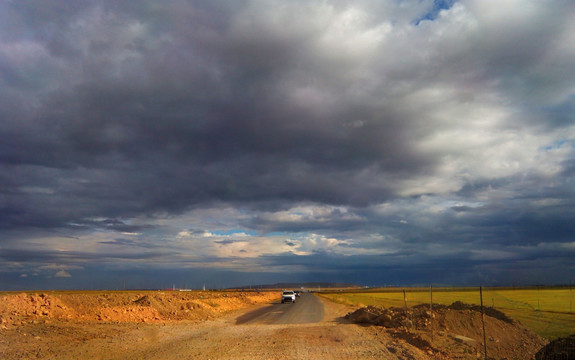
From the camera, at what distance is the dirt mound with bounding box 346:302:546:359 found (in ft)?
61.7

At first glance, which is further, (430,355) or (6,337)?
(6,337)

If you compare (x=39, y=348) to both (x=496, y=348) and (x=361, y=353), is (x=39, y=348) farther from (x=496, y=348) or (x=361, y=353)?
(x=496, y=348)

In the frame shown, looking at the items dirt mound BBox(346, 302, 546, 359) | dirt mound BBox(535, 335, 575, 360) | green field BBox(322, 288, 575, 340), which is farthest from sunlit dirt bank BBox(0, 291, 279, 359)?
green field BBox(322, 288, 575, 340)

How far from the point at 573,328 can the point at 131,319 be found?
100ft

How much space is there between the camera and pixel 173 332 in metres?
23.0

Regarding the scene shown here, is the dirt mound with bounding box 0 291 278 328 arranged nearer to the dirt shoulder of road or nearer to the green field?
the dirt shoulder of road

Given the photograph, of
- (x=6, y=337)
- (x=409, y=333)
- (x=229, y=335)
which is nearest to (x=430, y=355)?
(x=409, y=333)

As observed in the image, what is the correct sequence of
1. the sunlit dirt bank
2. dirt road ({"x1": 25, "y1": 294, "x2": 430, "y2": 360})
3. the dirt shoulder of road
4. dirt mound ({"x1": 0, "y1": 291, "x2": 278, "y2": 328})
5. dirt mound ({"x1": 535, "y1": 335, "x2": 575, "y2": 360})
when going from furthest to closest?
dirt mound ({"x1": 0, "y1": 291, "x2": 278, "y2": 328})
the sunlit dirt bank
the dirt shoulder of road
dirt road ({"x1": 25, "y1": 294, "x2": 430, "y2": 360})
dirt mound ({"x1": 535, "y1": 335, "x2": 575, "y2": 360})

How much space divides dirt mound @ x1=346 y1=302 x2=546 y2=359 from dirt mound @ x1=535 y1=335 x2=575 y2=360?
4894 millimetres

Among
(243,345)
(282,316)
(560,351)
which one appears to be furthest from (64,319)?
(560,351)

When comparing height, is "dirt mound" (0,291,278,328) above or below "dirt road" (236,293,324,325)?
above

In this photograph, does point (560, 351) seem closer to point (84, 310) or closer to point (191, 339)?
point (191, 339)

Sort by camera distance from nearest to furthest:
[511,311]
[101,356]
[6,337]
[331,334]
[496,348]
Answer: [101,356], [6,337], [496,348], [331,334], [511,311]

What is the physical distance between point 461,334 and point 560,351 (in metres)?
11.2
